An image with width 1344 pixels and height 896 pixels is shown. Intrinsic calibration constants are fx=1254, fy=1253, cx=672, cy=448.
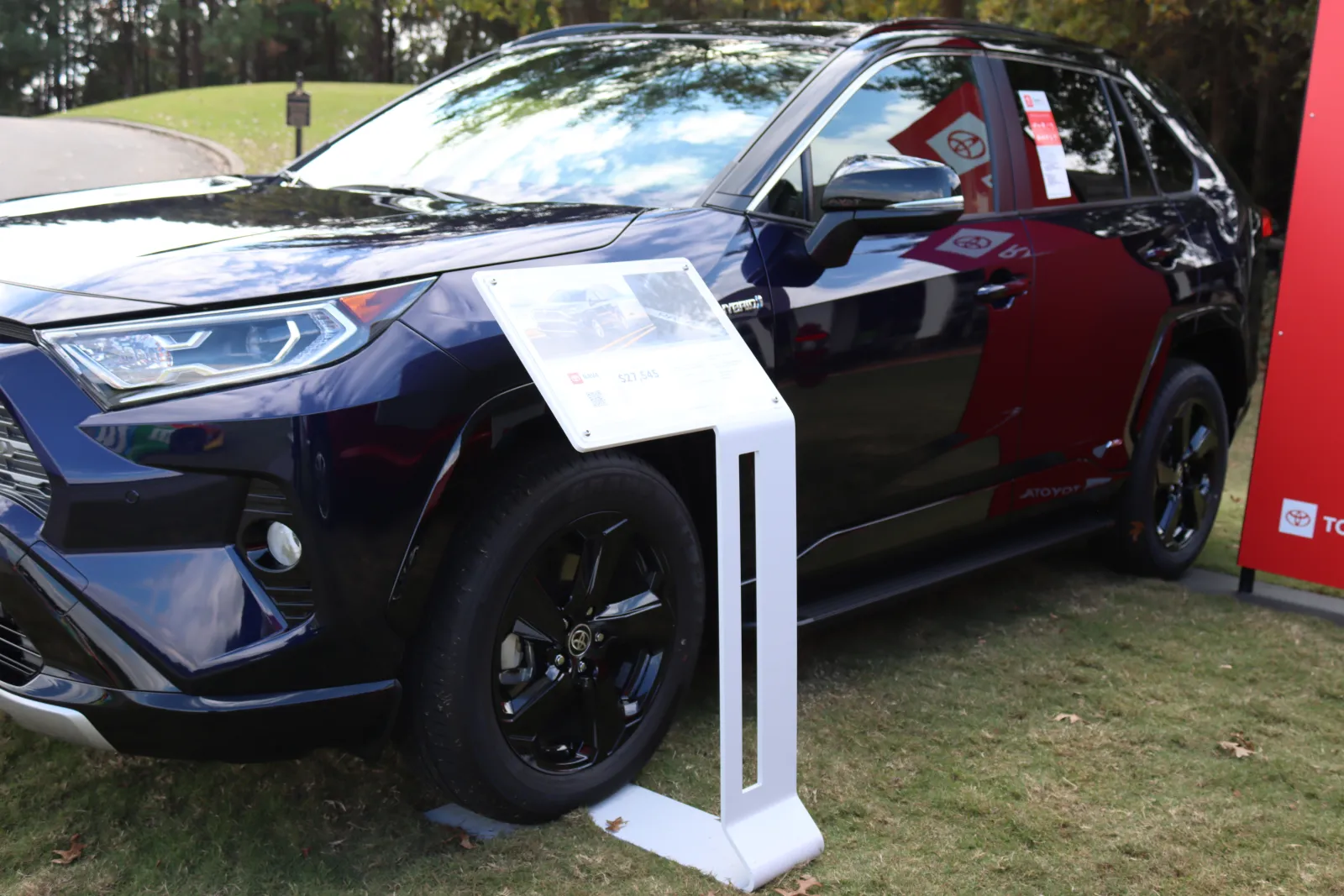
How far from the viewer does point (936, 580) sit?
345 cm

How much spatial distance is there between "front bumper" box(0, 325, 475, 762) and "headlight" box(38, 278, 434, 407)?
32mm

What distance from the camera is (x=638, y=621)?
8.59 ft

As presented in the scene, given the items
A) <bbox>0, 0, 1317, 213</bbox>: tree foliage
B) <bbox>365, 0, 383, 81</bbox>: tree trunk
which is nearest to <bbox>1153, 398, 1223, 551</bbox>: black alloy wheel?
<bbox>0, 0, 1317, 213</bbox>: tree foliage

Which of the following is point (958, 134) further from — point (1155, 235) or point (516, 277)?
point (516, 277)

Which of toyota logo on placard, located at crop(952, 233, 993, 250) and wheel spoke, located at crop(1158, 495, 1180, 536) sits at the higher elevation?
toyota logo on placard, located at crop(952, 233, 993, 250)

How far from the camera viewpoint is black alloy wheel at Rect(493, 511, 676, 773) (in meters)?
2.46

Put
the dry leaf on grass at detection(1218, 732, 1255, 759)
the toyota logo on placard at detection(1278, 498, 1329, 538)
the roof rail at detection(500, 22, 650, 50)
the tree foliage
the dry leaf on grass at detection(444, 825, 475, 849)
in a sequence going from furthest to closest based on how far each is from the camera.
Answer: the tree foliage → the toyota logo on placard at detection(1278, 498, 1329, 538) → the roof rail at detection(500, 22, 650, 50) → the dry leaf on grass at detection(1218, 732, 1255, 759) → the dry leaf on grass at detection(444, 825, 475, 849)

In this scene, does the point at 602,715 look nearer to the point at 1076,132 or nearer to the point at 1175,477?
the point at 1076,132

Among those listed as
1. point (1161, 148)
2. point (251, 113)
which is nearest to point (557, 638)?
point (1161, 148)

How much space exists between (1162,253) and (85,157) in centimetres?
2230

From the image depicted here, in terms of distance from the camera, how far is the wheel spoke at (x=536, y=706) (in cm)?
246

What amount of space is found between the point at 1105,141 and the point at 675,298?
7.81 ft

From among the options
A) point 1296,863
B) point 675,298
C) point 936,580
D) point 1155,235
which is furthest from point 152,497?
point 1155,235

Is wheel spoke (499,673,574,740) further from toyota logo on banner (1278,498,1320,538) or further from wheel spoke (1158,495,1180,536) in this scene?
toyota logo on banner (1278,498,1320,538)
